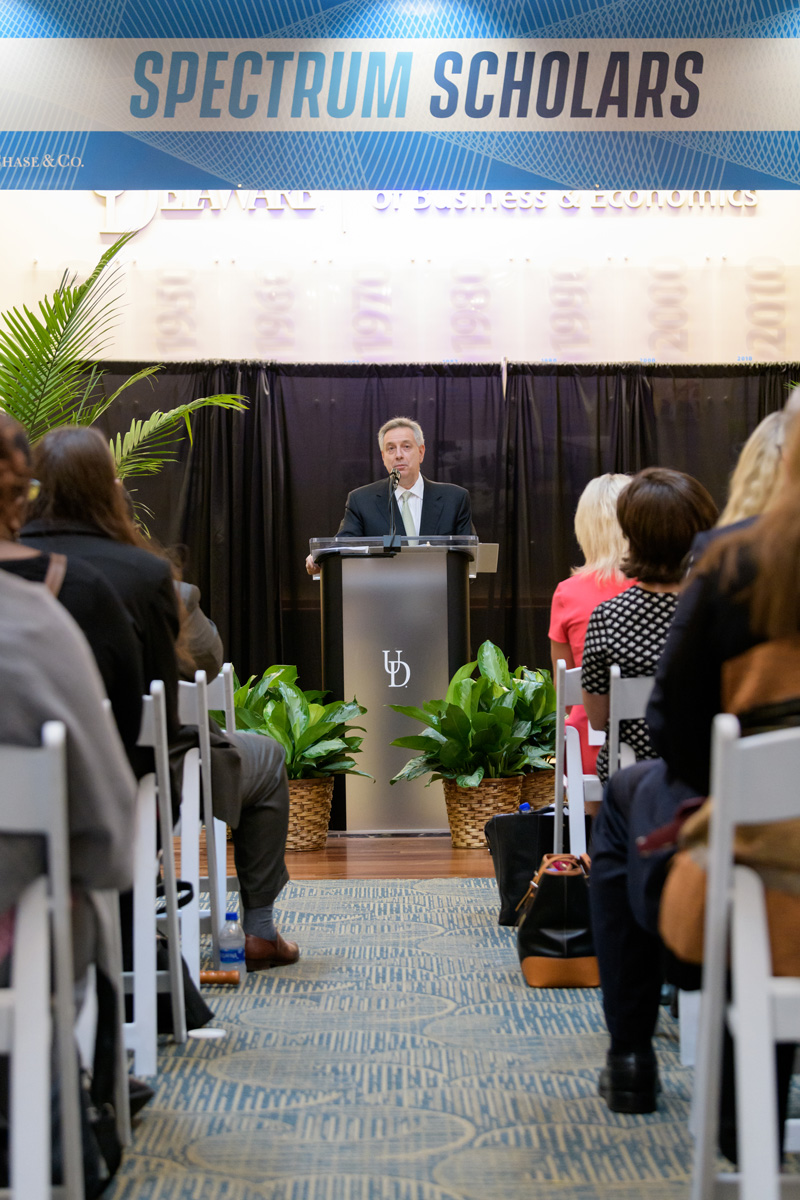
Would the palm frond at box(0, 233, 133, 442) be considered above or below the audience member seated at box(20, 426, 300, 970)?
above

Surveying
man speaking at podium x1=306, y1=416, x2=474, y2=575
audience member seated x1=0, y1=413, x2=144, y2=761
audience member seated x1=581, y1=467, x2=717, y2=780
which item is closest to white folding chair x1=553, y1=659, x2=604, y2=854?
audience member seated x1=581, y1=467, x2=717, y2=780

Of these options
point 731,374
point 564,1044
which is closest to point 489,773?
point 564,1044

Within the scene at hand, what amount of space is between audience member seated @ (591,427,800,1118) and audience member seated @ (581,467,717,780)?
610mm

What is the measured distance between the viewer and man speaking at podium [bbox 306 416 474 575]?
512 cm

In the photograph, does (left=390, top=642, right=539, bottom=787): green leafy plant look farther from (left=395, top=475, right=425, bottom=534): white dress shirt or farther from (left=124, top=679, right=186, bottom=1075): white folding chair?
(left=124, top=679, right=186, bottom=1075): white folding chair

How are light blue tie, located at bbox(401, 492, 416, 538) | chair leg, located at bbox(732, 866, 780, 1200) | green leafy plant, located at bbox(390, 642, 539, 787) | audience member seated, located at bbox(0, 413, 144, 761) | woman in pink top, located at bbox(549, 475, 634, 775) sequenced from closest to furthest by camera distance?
chair leg, located at bbox(732, 866, 780, 1200) < audience member seated, located at bbox(0, 413, 144, 761) < woman in pink top, located at bbox(549, 475, 634, 775) < green leafy plant, located at bbox(390, 642, 539, 787) < light blue tie, located at bbox(401, 492, 416, 538)

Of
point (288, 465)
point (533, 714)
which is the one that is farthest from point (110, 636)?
point (288, 465)

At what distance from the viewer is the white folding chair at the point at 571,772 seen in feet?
8.65

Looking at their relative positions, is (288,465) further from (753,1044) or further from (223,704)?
(753,1044)

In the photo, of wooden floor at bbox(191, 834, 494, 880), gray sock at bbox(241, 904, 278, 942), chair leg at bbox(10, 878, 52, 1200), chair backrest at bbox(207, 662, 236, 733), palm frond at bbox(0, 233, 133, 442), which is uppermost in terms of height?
palm frond at bbox(0, 233, 133, 442)

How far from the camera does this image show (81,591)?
1655mm

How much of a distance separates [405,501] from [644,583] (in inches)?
120

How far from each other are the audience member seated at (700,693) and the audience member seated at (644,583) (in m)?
0.61

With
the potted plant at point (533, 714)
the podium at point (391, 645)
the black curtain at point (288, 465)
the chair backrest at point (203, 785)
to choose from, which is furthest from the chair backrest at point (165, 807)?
the black curtain at point (288, 465)
